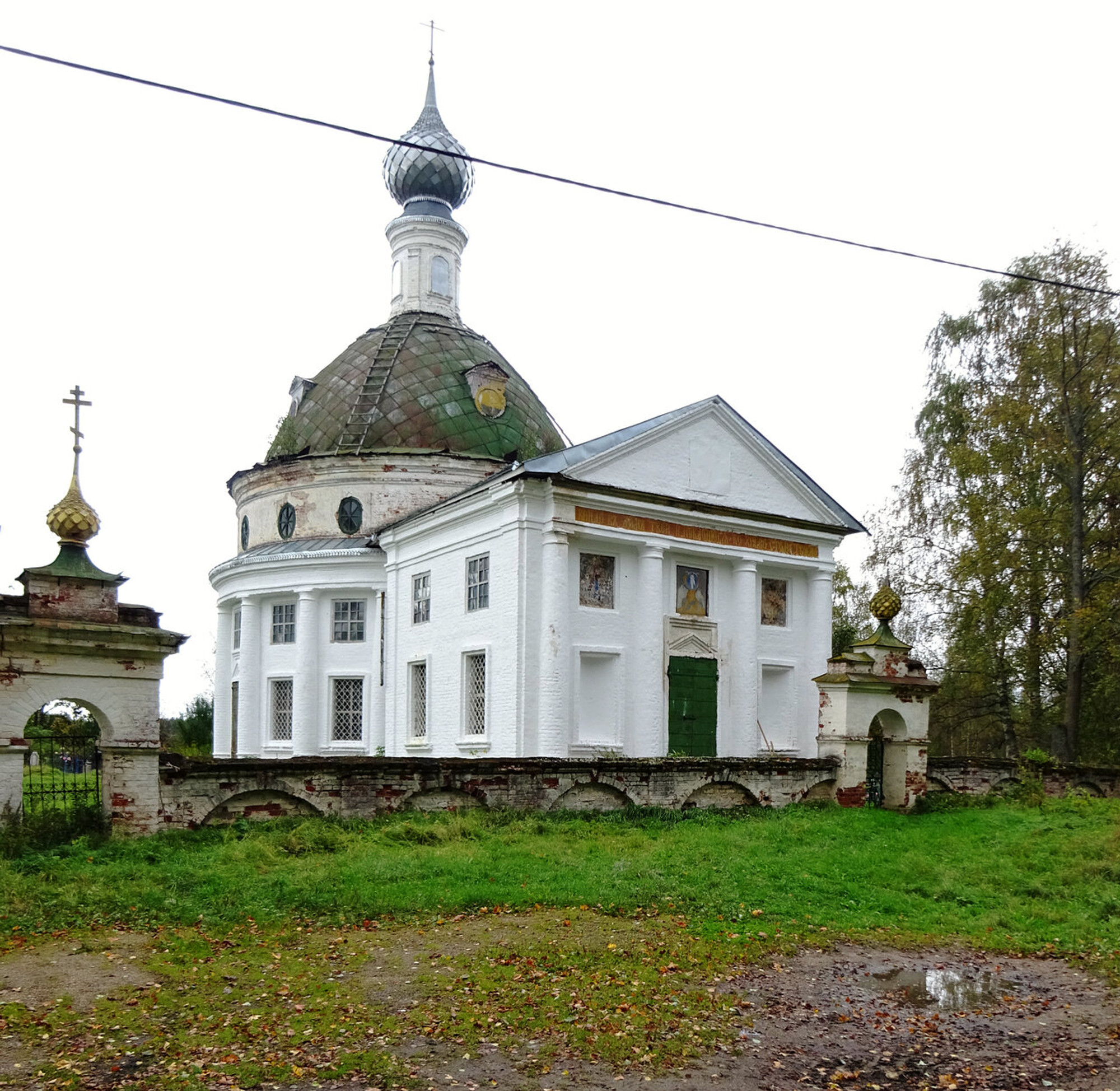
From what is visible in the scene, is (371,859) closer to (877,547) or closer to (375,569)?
(375,569)

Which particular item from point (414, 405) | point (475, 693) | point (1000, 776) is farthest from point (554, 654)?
point (414, 405)

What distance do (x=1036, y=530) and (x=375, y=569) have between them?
1621cm

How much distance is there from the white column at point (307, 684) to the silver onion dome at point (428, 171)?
13.6 meters

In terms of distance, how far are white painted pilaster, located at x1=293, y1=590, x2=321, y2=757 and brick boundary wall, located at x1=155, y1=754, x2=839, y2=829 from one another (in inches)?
452

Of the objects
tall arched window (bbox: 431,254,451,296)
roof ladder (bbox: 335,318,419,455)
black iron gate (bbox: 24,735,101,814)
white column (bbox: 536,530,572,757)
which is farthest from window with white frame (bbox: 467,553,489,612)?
tall arched window (bbox: 431,254,451,296)

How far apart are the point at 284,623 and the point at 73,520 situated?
15056 mm

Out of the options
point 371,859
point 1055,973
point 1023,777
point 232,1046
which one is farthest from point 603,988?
point 1023,777

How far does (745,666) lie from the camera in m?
22.9

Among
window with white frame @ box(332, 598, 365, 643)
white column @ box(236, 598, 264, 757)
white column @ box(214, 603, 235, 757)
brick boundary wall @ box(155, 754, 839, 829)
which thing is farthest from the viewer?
white column @ box(214, 603, 235, 757)

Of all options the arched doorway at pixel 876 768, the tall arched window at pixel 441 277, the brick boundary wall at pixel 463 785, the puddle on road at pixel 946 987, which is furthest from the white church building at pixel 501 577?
the puddle on road at pixel 946 987

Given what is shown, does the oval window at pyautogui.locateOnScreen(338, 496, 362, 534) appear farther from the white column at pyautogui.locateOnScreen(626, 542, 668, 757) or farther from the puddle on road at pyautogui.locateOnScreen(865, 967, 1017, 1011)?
the puddle on road at pyautogui.locateOnScreen(865, 967, 1017, 1011)

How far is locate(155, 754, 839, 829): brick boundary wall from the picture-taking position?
13.9 meters

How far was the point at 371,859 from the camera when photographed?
12.0 m

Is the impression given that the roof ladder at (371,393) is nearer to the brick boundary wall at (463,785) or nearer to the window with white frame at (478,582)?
the window with white frame at (478,582)
